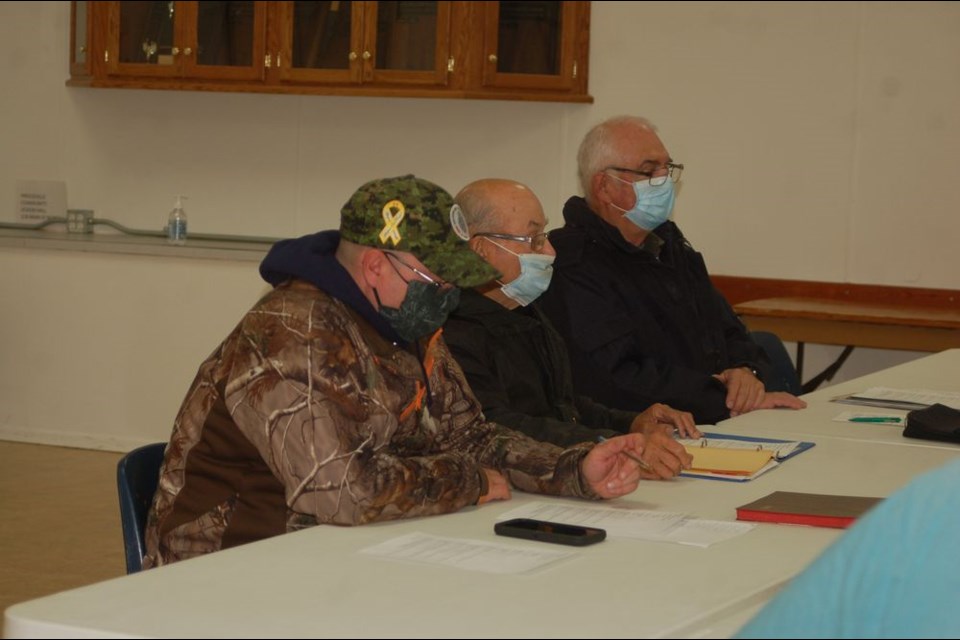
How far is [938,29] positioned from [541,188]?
5.97ft

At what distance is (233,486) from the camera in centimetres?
226

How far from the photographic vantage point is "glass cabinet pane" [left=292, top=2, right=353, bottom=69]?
613 cm

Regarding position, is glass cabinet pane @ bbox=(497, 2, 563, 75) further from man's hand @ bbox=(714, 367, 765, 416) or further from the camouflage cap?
the camouflage cap

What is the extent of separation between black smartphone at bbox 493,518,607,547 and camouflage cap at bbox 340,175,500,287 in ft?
1.41

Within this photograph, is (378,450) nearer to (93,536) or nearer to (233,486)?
(233,486)

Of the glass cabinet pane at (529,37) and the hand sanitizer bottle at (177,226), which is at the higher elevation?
the glass cabinet pane at (529,37)

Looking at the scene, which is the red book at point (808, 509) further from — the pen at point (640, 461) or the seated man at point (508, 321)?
the seated man at point (508, 321)

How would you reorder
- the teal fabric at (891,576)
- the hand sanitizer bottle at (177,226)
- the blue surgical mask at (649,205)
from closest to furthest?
the teal fabric at (891,576), the blue surgical mask at (649,205), the hand sanitizer bottle at (177,226)

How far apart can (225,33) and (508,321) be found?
3.55 m

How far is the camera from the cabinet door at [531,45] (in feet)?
19.5

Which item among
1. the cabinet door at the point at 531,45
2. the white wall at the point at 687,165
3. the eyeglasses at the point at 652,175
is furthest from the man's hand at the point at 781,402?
the cabinet door at the point at 531,45

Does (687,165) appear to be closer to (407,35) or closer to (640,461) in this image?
(407,35)

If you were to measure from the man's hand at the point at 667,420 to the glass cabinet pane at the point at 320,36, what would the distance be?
3196mm

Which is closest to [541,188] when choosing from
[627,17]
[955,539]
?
[627,17]
